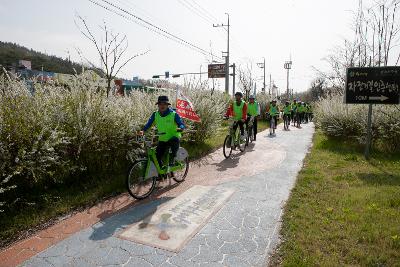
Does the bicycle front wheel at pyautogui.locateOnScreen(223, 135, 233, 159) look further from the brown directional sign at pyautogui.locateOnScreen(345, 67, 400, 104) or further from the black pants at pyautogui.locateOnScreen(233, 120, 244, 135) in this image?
the brown directional sign at pyautogui.locateOnScreen(345, 67, 400, 104)

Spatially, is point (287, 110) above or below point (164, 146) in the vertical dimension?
above

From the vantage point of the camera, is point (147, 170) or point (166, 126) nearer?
point (147, 170)

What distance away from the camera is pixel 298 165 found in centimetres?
880

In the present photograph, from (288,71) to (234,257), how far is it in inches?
2615

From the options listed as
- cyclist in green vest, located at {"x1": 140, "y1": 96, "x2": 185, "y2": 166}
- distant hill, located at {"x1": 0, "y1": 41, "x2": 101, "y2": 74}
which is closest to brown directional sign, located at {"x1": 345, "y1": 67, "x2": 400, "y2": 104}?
cyclist in green vest, located at {"x1": 140, "y1": 96, "x2": 185, "y2": 166}

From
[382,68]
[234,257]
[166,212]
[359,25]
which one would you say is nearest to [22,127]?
[166,212]

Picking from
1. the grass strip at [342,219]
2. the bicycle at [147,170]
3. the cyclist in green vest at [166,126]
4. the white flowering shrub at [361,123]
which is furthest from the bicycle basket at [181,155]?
the white flowering shrub at [361,123]

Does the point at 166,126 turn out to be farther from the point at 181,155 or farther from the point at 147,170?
the point at 147,170

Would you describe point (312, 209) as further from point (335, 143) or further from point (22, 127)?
point (335, 143)

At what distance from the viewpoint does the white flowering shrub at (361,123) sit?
10361 mm

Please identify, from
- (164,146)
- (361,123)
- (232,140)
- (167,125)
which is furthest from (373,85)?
(164,146)

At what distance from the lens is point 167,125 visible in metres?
6.25

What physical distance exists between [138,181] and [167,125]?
1276mm

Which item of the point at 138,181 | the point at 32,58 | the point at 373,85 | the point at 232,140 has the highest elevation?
the point at 32,58
